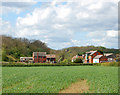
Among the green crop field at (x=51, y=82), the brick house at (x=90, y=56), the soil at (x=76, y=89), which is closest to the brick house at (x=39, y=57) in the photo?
the brick house at (x=90, y=56)

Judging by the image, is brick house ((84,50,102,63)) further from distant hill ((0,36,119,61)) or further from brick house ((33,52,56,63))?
brick house ((33,52,56,63))

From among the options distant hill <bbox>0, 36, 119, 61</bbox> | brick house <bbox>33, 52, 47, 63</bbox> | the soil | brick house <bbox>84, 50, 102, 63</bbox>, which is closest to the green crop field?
the soil

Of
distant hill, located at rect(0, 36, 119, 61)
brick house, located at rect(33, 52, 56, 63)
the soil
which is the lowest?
the soil

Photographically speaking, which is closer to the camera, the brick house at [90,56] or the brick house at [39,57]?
the brick house at [39,57]

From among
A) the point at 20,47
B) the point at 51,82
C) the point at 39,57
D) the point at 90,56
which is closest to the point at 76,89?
the point at 51,82

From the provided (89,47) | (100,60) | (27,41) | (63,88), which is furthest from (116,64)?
(89,47)

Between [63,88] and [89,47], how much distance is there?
119 meters

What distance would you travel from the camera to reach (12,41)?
97.5m

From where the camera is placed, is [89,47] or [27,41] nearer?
[27,41]

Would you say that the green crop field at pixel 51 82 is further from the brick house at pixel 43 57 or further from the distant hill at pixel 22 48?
the brick house at pixel 43 57

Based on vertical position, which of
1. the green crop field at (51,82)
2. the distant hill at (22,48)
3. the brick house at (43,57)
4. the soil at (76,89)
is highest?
the distant hill at (22,48)

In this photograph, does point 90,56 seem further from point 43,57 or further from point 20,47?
point 20,47

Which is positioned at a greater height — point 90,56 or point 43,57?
point 90,56

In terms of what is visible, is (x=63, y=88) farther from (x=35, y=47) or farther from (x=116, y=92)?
(x=35, y=47)
